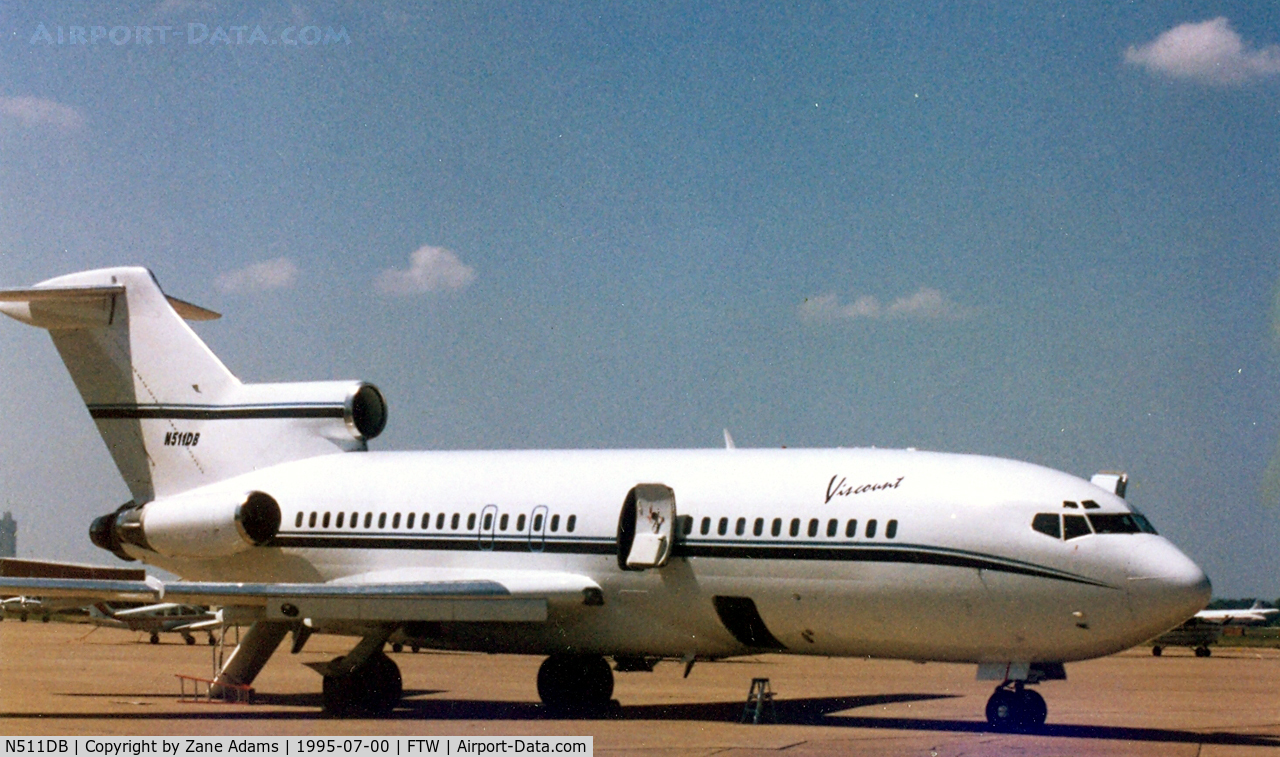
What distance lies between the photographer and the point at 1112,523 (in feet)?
60.6

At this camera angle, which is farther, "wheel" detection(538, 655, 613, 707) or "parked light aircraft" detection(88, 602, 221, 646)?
"parked light aircraft" detection(88, 602, 221, 646)

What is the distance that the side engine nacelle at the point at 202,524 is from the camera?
2484cm

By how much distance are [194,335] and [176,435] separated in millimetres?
1844

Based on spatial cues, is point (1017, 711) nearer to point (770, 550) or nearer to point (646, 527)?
point (770, 550)

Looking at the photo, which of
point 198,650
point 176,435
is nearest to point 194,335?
point 176,435

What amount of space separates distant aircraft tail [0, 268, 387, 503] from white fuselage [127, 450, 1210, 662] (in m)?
1.16

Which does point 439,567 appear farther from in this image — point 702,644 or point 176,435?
point 176,435

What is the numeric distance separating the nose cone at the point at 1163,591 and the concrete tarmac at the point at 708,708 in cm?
149

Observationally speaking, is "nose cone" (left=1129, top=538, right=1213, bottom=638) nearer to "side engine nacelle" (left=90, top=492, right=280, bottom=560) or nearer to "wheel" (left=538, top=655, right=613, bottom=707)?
"wheel" (left=538, top=655, right=613, bottom=707)

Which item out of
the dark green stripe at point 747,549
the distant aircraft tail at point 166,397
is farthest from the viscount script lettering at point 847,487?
the distant aircraft tail at point 166,397

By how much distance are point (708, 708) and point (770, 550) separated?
4.68 m

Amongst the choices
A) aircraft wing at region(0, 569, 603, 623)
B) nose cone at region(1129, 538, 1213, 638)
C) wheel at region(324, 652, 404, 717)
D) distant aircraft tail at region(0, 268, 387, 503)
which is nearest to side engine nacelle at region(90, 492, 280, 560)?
distant aircraft tail at region(0, 268, 387, 503)

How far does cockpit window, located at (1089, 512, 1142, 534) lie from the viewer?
18406 mm

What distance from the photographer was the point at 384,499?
961 inches
